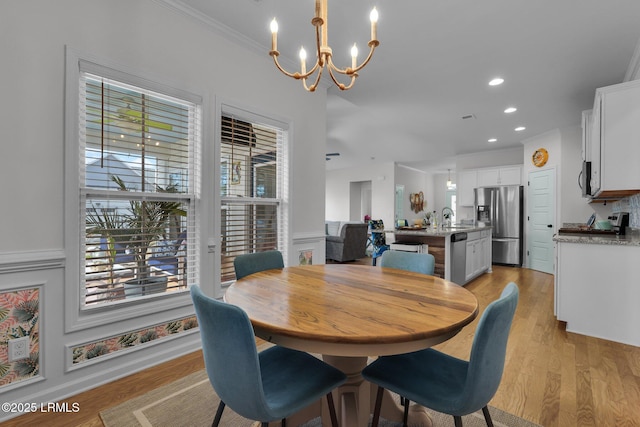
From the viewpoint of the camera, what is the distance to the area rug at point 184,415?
5.12 ft

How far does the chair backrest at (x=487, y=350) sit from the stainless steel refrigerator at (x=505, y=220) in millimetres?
6011

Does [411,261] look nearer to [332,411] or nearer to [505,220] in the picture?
[332,411]

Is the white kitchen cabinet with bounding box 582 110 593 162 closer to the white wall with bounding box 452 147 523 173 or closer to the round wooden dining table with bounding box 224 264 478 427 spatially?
the white wall with bounding box 452 147 523 173

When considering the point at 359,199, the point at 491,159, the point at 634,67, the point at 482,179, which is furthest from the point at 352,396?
the point at 359,199

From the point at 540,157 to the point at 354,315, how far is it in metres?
6.18

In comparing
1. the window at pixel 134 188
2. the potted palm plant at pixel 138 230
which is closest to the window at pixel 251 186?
the window at pixel 134 188

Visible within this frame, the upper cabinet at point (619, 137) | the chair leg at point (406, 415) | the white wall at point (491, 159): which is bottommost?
the chair leg at point (406, 415)

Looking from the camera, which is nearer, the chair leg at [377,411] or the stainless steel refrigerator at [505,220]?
the chair leg at [377,411]

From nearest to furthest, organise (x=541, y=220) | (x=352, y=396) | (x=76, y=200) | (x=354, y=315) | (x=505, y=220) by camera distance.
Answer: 1. (x=354, y=315)
2. (x=352, y=396)
3. (x=76, y=200)
4. (x=541, y=220)
5. (x=505, y=220)

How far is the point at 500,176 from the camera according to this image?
21.6ft

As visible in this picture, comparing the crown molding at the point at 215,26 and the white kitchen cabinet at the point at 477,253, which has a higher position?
the crown molding at the point at 215,26

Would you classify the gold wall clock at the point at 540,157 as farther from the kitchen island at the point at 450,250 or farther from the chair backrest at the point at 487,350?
the chair backrest at the point at 487,350

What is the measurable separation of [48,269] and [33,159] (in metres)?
0.63

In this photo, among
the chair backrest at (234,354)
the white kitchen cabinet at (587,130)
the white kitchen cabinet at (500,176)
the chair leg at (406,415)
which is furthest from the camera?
the white kitchen cabinet at (500,176)
